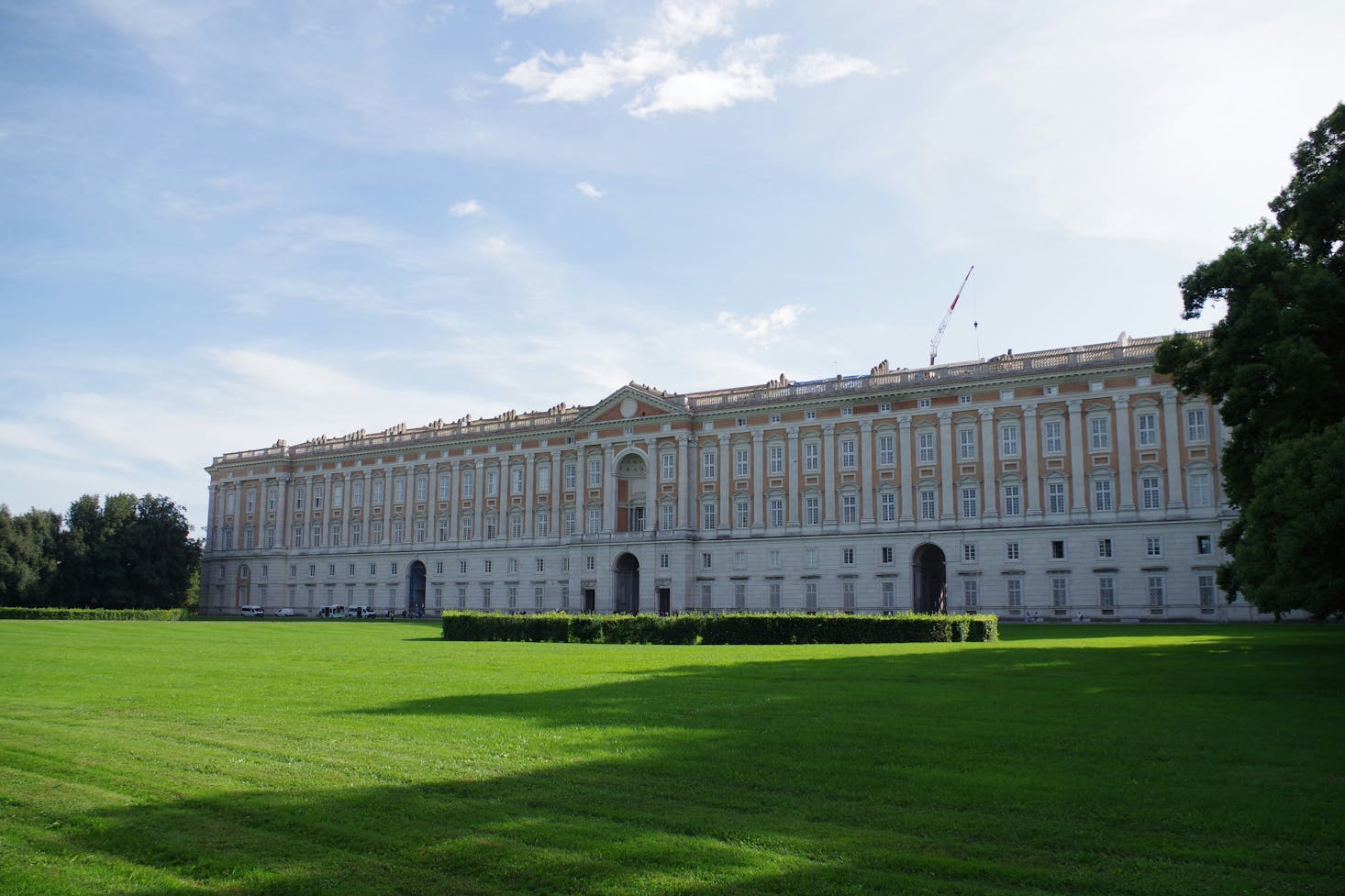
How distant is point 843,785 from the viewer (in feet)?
36.8

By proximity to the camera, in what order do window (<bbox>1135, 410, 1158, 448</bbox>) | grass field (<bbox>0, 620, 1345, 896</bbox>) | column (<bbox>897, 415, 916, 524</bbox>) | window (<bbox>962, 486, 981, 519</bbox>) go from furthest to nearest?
column (<bbox>897, 415, 916, 524</bbox>), window (<bbox>962, 486, 981, 519</bbox>), window (<bbox>1135, 410, 1158, 448</bbox>), grass field (<bbox>0, 620, 1345, 896</bbox>)

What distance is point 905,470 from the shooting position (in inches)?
2879

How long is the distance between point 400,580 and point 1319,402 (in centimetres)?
8266

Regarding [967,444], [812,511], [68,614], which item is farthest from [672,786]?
[68,614]

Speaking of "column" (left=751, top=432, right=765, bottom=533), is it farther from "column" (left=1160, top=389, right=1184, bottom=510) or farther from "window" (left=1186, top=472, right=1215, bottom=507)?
"window" (left=1186, top=472, right=1215, bottom=507)

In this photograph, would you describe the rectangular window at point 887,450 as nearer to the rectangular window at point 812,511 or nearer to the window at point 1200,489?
the rectangular window at point 812,511

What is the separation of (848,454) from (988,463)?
33.3ft

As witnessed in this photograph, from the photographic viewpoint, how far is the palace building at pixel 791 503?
2564 inches

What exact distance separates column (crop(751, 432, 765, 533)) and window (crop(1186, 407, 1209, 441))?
95.2 ft

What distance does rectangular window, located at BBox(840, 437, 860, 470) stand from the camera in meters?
75.4

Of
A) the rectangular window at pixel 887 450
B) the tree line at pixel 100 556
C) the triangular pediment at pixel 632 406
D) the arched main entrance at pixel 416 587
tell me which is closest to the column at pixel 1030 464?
the rectangular window at pixel 887 450

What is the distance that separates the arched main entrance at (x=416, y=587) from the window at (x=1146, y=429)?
61940mm

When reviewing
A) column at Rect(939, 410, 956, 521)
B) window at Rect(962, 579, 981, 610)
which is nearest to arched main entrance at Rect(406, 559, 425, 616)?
column at Rect(939, 410, 956, 521)

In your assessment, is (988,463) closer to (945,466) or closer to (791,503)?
(945,466)
